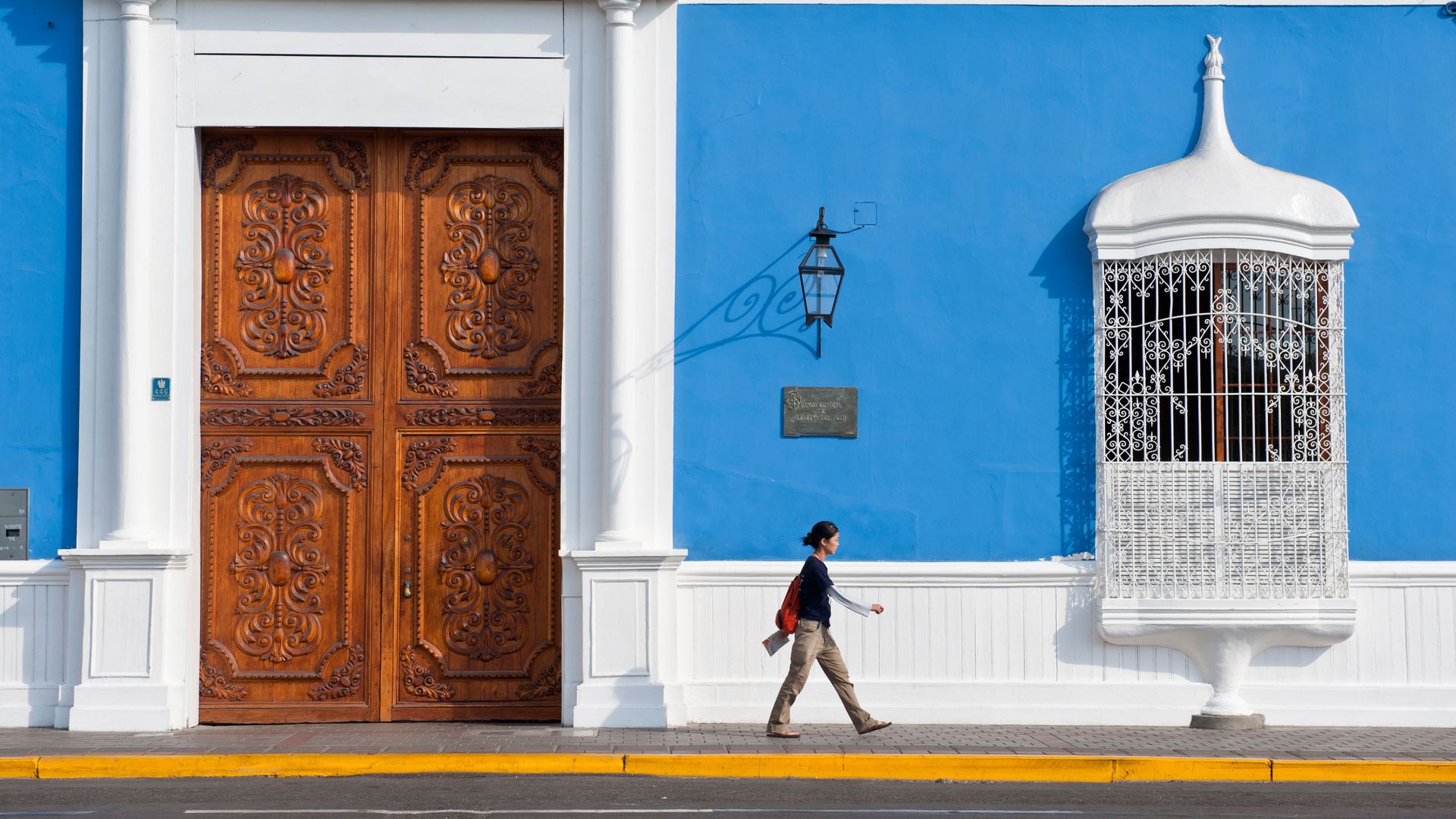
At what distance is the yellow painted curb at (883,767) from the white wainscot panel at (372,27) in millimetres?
5057

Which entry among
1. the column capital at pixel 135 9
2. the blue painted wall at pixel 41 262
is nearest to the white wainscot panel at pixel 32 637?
the blue painted wall at pixel 41 262

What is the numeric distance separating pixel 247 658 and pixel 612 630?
266cm

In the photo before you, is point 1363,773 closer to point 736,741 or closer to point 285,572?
point 736,741

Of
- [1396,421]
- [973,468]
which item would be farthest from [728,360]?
[1396,421]

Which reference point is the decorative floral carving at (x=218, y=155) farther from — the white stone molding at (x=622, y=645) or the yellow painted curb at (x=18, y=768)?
the yellow painted curb at (x=18, y=768)

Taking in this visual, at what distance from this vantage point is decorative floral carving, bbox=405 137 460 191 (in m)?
11.8

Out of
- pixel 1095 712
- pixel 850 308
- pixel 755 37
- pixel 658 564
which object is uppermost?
pixel 755 37

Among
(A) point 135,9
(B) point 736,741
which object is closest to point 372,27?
(A) point 135,9

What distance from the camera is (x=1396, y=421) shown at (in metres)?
11.7

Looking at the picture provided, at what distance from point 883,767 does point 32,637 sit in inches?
233

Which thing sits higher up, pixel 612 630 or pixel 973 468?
pixel 973 468

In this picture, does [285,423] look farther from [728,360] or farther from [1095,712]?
[1095,712]

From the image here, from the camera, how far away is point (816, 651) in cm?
1069

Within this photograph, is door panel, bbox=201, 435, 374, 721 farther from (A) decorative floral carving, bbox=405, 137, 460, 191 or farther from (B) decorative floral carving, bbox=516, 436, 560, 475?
(A) decorative floral carving, bbox=405, 137, 460, 191
